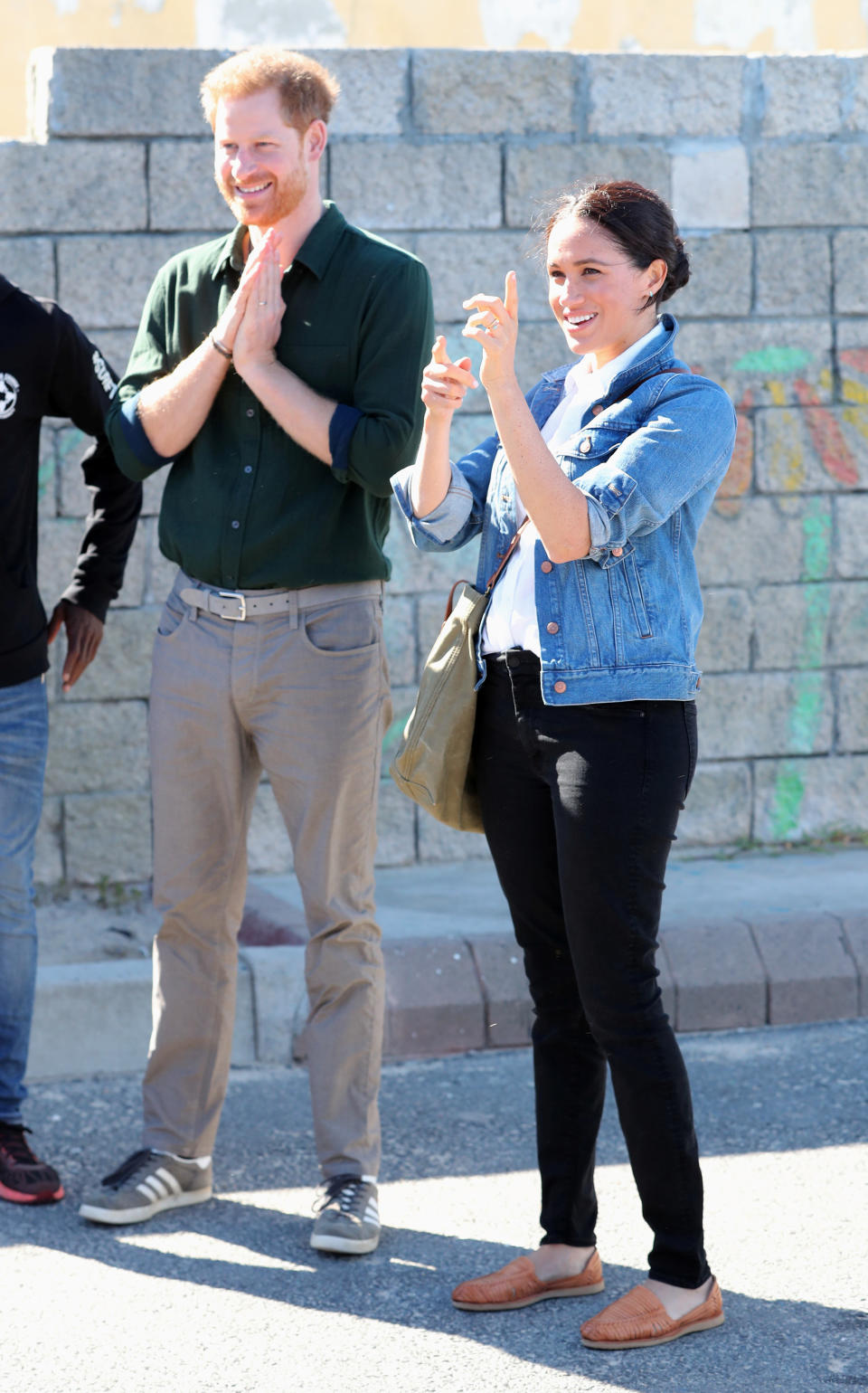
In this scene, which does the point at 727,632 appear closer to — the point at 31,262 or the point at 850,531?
the point at 850,531

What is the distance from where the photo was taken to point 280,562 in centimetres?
340

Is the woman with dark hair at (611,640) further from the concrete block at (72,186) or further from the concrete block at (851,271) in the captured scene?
the concrete block at (851,271)

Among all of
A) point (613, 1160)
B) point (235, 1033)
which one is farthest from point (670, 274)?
point (235, 1033)

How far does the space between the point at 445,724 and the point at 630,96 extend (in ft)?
11.4

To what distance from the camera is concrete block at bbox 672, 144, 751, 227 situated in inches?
227

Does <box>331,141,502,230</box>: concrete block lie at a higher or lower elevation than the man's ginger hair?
higher

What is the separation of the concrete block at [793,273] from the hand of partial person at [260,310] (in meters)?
2.97

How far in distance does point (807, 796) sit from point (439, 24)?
232 inches

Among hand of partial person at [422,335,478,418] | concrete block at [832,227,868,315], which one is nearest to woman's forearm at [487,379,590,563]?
hand of partial person at [422,335,478,418]

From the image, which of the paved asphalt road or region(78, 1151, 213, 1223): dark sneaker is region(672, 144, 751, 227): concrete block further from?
region(78, 1151, 213, 1223): dark sneaker

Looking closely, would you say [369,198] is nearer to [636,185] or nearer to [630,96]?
[630,96]

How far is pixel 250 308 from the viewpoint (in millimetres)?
3279

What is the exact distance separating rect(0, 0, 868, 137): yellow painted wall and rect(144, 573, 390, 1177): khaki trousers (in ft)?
22.8

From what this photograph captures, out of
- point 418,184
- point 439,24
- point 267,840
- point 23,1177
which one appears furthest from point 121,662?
point 439,24
